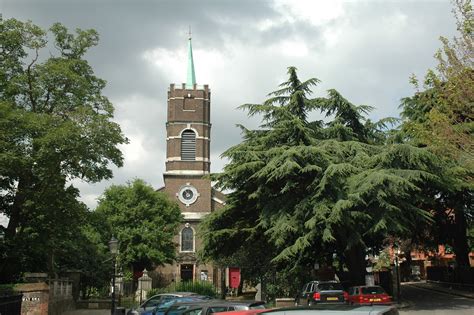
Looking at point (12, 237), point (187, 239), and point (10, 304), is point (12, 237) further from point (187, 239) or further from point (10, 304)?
point (187, 239)

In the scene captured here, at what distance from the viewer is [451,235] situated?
1347 inches

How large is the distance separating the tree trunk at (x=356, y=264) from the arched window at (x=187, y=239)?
33835 mm

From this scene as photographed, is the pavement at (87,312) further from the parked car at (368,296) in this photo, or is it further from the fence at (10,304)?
the fence at (10,304)

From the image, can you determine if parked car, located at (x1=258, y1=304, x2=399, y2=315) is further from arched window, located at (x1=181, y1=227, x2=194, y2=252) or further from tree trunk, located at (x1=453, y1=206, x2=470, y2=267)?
arched window, located at (x1=181, y1=227, x2=194, y2=252)

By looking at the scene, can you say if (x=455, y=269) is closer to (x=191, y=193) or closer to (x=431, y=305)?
(x=431, y=305)

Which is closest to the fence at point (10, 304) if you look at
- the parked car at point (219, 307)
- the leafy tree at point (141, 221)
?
the parked car at point (219, 307)

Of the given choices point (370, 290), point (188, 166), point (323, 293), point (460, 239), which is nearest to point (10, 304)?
point (323, 293)

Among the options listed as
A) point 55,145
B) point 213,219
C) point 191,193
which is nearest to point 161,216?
point 191,193

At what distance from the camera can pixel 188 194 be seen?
5888 centimetres

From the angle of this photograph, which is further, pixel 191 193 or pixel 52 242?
pixel 191 193

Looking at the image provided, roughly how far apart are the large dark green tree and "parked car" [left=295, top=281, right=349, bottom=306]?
5.57 feet

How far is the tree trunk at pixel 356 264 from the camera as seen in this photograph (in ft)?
85.2

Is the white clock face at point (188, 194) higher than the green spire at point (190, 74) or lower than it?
lower

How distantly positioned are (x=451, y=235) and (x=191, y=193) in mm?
31781
